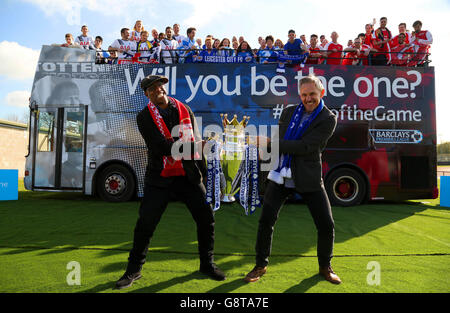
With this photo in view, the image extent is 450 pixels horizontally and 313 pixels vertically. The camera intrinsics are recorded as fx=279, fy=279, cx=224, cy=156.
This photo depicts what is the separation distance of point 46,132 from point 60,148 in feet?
1.99

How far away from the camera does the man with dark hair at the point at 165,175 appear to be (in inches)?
97.6

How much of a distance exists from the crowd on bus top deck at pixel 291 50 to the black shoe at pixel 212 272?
209 inches

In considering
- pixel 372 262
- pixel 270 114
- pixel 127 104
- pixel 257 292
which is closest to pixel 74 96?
pixel 127 104

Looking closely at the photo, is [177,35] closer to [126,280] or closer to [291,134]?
[291,134]

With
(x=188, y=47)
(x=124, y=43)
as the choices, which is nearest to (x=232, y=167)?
(x=188, y=47)

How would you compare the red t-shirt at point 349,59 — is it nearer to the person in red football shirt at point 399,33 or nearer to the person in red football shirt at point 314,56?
the person in red football shirt at point 314,56

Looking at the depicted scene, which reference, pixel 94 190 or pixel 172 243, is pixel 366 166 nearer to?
pixel 172 243

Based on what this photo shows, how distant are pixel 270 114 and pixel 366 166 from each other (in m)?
Answer: 2.64

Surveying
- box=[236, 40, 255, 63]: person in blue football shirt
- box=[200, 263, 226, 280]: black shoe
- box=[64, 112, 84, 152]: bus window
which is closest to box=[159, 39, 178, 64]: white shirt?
box=[236, 40, 255, 63]: person in blue football shirt

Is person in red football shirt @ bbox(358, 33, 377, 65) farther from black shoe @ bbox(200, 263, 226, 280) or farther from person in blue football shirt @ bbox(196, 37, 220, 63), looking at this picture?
black shoe @ bbox(200, 263, 226, 280)

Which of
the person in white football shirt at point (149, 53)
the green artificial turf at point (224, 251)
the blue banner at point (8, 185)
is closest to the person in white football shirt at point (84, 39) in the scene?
the person in white football shirt at point (149, 53)

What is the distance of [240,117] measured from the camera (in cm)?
672

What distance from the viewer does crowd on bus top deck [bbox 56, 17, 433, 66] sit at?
6988mm

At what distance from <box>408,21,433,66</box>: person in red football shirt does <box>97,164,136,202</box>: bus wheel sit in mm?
7652
